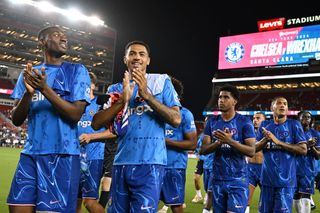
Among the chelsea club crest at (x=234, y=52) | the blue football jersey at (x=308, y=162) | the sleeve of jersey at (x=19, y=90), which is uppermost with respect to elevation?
the chelsea club crest at (x=234, y=52)

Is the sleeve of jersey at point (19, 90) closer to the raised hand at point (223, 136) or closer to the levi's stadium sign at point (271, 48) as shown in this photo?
the raised hand at point (223, 136)

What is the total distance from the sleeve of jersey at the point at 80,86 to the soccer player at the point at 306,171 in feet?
18.8

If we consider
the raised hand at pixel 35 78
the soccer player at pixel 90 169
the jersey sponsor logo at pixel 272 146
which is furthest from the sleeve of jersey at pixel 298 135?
the raised hand at pixel 35 78

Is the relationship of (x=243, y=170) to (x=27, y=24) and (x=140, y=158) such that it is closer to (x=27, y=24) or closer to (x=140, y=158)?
(x=140, y=158)

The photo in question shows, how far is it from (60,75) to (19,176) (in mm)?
882

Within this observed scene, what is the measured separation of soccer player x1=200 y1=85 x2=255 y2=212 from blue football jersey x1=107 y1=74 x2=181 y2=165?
139 cm

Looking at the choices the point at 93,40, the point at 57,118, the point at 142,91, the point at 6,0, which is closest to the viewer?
the point at 142,91

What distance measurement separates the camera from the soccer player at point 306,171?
8.38m

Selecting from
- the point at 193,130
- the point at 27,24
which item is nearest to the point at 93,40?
the point at 27,24

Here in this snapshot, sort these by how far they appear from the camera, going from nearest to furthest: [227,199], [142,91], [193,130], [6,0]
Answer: [142,91] < [227,199] < [193,130] < [6,0]

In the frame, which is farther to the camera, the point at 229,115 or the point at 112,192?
the point at 229,115

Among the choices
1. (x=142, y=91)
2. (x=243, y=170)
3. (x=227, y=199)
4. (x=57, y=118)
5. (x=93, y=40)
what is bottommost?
(x=227, y=199)

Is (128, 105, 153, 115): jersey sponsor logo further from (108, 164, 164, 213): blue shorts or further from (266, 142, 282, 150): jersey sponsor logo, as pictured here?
(266, 142, 282, 150): jersey sponsor logo

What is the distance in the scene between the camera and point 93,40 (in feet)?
258
